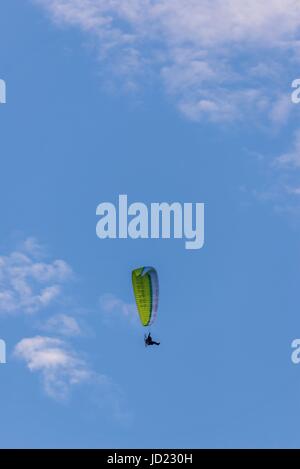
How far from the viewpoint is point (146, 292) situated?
129 meters

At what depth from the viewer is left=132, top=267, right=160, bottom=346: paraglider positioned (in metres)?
128

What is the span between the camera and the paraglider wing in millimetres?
128500

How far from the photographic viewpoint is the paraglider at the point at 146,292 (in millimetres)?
128500

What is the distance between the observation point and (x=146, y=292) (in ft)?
423

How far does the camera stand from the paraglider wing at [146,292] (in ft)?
422
